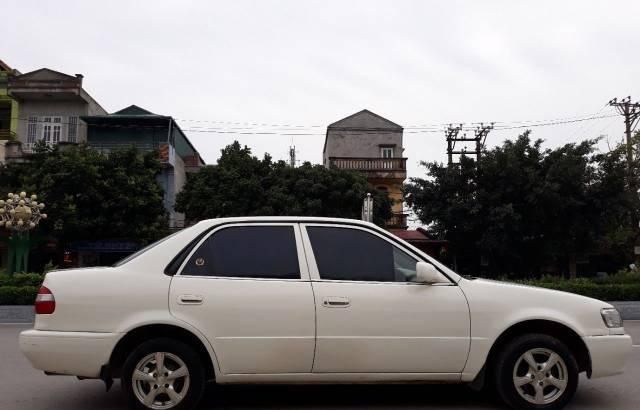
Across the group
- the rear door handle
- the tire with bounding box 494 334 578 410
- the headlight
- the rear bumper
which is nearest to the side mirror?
the tire with bounding box 494 334 578 410

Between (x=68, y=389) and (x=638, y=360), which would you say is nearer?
(x=68, y=389)

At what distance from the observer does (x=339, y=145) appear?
39062 mm

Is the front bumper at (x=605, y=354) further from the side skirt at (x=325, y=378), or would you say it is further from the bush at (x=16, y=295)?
the bush at (x=16, y=295)

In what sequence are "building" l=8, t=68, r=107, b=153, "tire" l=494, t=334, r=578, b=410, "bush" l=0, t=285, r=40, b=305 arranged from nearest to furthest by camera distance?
"tire" l=494, t=334, r=578, b=410 → "bush" l=0, t=285, r=40, b=305 → "building" l=8, t=68, r=107, b=153

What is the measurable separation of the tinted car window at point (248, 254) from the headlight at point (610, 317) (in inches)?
102

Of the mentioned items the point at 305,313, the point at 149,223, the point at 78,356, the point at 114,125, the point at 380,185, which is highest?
the point at 114,125

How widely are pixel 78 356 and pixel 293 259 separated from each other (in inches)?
71.2

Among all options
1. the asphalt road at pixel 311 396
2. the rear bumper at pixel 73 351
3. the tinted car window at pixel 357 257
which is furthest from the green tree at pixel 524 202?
the rear bumper at pixel 73 351

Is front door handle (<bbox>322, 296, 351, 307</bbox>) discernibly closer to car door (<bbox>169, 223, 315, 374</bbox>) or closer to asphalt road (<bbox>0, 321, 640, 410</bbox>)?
car door (<bbox>169, 223, 315, 374</bbox>)

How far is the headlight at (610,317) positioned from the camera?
4.98 meters

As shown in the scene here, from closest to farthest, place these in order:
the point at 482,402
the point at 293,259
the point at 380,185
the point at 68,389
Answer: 1. the point at 293,259
2. the point at 482,402
3. the point at 68,389
4. the point at 380,185

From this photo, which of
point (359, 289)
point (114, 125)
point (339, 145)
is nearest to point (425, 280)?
point (359, 289)

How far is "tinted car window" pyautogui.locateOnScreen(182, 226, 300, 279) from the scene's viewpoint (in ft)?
15.9

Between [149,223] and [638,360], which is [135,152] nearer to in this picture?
[149,223]
